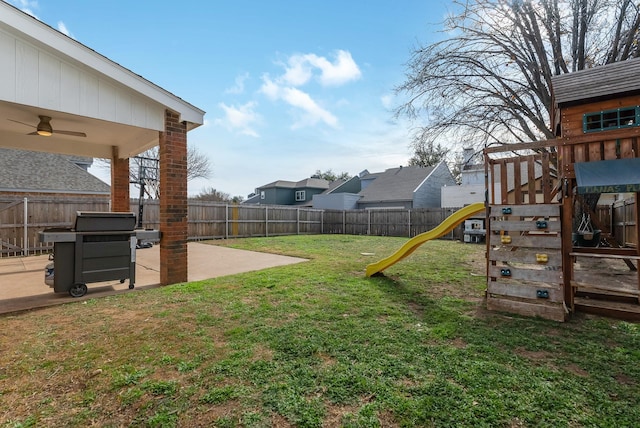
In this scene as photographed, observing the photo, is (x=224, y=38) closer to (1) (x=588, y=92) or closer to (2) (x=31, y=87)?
(2) (x=31, y=87)

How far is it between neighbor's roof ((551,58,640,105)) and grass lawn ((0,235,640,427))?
122 inches

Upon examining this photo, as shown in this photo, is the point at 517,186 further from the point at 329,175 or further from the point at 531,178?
the point at 329,175

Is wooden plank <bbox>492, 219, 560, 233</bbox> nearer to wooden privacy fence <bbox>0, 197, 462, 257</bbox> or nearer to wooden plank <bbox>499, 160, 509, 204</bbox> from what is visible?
wooden plank <bbox>499, 160, 509, 204</bbox>

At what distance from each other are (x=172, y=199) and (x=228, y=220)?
36.2ft

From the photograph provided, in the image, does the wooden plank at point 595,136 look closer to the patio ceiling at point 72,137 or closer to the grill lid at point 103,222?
the patio ceiling at point 72,137

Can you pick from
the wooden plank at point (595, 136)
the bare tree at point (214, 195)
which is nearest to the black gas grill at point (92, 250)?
the wooden plank at point (595, 136)

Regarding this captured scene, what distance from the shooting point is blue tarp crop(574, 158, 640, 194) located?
3.69 metres

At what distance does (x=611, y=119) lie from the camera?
436 cm

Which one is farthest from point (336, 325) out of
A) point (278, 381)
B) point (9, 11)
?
point (9, 11)

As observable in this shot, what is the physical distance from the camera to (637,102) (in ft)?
13.8

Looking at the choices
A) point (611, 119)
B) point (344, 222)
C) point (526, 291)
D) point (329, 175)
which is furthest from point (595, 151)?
point (329, 175)

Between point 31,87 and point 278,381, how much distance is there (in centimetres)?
495

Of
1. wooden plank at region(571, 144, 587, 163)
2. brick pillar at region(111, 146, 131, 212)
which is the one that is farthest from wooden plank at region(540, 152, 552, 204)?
brick pillar at region(111, 146, 131, 212)

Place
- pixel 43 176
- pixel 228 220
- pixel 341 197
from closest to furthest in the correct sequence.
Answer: pixel 228 220, pixel 43 176, pixel 341 197
